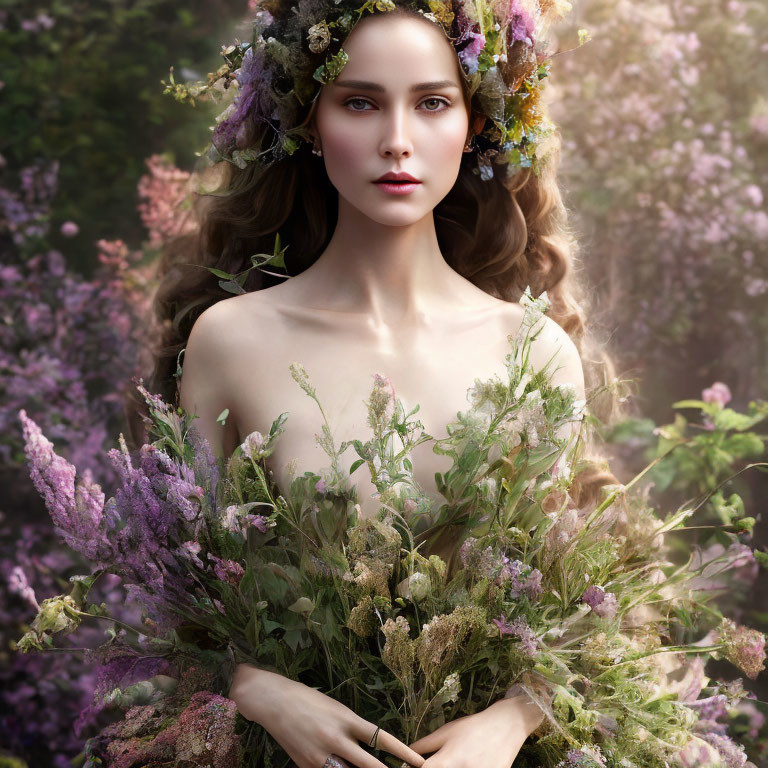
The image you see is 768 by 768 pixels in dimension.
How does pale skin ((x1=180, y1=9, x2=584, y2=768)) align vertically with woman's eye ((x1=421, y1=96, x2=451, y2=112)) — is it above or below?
below

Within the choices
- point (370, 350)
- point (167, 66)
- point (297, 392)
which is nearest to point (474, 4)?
point (370, 350)

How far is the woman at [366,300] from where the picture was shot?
5.52 ft

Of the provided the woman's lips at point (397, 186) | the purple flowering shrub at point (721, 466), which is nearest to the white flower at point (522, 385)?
the woman's lips at point (397, 186)

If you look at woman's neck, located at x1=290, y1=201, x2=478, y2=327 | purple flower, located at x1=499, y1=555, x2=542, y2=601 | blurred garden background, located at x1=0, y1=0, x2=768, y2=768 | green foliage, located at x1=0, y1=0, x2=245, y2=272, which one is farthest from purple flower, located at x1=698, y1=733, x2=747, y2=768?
green foliage, located at x1=0, y1=0, x2=245, y2=272

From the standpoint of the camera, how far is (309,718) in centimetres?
164

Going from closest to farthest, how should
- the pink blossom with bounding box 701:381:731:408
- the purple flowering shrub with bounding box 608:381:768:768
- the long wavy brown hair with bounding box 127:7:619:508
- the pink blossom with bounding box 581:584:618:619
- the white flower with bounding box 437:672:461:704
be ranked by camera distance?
the white flower with bounding box 437:672:461:704 → the pink blossom with bounding box 581:584:618:619 → the long wavy brown hair with bounding box 127:7:619:508 → the purple flowering shrub with bounding box 608:381:768:768 → the pink blossom with bounding box 701:381:731:408

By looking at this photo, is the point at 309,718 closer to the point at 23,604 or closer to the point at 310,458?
the point at 310,458

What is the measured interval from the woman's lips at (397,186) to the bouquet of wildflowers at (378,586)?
0.30m

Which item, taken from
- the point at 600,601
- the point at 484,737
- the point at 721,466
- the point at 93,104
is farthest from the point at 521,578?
the point at 93,104

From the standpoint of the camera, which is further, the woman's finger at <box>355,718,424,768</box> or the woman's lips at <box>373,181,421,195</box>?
the woman's lips at <box>373,181,421,195</box>

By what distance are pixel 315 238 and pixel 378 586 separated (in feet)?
2.91

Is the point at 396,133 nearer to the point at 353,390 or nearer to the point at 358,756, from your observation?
the point at 353,390

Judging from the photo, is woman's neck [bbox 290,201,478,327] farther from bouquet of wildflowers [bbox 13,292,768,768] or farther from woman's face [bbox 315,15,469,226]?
bouquet of wildflowers [bbox 13,292,768,768]

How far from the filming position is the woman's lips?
185cm
